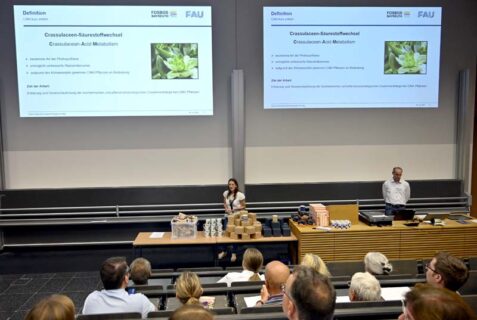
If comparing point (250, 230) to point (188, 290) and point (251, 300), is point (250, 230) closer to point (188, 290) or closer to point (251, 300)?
point (251, 300)

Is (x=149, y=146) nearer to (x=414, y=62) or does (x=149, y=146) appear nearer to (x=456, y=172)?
(x=414, y=62)

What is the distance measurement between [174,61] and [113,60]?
3.20 feet

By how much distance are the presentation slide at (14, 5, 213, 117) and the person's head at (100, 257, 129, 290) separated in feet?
12.8

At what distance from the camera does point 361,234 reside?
16.3 ft

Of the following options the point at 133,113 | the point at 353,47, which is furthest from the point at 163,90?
the point at 353,47

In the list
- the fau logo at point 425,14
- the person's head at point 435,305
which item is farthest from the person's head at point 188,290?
the fau logo at point 425,14

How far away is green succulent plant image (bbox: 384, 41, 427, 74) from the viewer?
6.47 metres

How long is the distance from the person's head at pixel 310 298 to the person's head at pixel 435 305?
285mm

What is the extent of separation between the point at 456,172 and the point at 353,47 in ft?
9.88

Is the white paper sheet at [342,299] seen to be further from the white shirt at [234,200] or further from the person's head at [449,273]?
the white shirt at [234,200]

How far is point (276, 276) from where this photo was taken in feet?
8.31

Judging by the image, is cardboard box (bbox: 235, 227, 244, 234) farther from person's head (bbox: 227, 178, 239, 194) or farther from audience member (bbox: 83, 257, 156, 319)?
audience member (bbox: 83, 257, 156, 319)

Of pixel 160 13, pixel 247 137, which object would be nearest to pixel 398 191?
pixel 247 137

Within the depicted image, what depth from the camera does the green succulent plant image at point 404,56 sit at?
6.47 m
